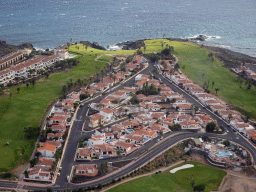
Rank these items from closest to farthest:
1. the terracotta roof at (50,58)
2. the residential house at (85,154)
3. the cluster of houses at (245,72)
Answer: the residential house at (85,154) < the terracotta roof at (50,58) < the cluster of houses at (245,72)

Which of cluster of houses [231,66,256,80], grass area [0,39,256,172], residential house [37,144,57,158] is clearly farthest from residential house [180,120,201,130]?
cluster of houses [231,66,256,80]

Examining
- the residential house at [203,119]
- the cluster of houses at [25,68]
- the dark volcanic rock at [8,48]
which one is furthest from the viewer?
the dark volcanic rock at [8,48]

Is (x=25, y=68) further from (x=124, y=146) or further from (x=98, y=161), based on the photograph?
(x=98, y=161)

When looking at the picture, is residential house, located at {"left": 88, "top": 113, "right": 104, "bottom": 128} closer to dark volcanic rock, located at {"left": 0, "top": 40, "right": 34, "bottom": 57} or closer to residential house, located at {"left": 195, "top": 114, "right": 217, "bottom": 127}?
residential house, located at {"left": 195, "top": 114, "right": 217, "bottom": 127}

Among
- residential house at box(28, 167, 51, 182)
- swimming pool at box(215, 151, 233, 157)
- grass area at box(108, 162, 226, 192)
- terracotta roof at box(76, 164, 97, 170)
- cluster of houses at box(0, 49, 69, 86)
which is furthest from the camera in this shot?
cluster of houses at box(0, 49, 69, 86)

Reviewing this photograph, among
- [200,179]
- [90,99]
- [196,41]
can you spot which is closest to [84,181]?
[200,179]

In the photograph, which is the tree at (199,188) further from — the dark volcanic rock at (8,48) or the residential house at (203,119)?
the dark volcanic rock at (8,48)

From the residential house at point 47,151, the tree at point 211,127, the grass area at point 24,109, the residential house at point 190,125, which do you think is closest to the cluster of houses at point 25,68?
the grass area at point 24,109
